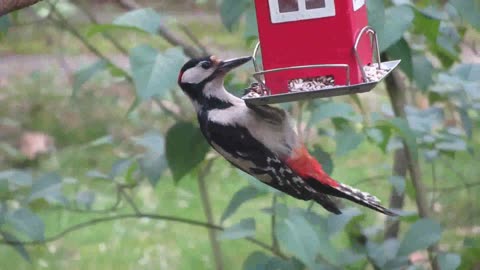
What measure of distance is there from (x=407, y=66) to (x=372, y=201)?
0.66 metres

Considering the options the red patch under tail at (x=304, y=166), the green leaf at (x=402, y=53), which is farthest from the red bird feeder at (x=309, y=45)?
the green leaf at (x=402, y=53)

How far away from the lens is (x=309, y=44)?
2.21m

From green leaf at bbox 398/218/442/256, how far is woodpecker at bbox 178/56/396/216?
551 millimetres

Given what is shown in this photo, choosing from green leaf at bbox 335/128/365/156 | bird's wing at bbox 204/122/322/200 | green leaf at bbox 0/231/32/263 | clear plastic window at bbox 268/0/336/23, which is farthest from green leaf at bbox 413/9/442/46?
green leaf at bbox 0/231/32/263

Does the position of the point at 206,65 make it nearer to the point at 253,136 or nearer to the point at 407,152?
the point at 253,136

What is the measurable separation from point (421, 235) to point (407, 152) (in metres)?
0.44

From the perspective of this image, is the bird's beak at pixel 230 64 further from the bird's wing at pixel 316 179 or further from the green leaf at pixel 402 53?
the green leaf at pixel 402 53

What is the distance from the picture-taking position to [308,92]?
2049 mm

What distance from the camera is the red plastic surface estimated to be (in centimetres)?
218

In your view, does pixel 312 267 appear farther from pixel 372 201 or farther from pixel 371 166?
pixel 371 166

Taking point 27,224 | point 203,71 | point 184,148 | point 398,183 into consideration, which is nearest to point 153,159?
point 184,148

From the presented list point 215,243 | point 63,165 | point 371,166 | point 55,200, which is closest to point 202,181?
point 215,243

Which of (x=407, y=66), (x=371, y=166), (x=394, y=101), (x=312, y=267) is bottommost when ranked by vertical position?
(x=371, y=166)

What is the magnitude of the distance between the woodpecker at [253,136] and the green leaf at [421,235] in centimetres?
55
